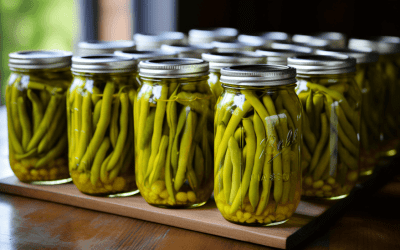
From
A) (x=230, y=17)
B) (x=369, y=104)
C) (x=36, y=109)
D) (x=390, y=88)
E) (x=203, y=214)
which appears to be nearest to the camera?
(x=203, y=214)

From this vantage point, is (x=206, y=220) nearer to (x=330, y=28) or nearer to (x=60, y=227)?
(x=60, y=227)

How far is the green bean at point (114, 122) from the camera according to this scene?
0.77m

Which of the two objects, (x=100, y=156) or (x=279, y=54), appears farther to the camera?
(x=279, y=54)

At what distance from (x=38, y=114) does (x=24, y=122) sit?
3 cm

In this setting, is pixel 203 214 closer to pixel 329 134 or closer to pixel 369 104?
pixel 329 134

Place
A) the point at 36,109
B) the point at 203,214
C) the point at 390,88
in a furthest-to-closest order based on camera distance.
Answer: the point at 390,88
the point at 36,109
the point at 203,214

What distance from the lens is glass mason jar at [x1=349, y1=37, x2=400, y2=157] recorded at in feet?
3.42

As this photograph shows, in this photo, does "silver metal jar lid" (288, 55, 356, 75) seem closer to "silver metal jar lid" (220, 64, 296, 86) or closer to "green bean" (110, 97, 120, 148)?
"silver metal jar lid" (220, 64, 296, 86)

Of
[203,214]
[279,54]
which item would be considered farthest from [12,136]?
[279,54]

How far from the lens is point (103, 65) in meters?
0.75

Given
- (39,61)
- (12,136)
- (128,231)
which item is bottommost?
(128,231)

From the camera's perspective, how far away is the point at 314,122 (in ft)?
2.53

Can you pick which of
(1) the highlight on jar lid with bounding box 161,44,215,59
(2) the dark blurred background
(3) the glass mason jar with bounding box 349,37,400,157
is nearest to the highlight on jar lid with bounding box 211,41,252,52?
(1) the highlight on jar lid with bounding box 161,44,215,59

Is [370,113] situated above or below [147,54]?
below
